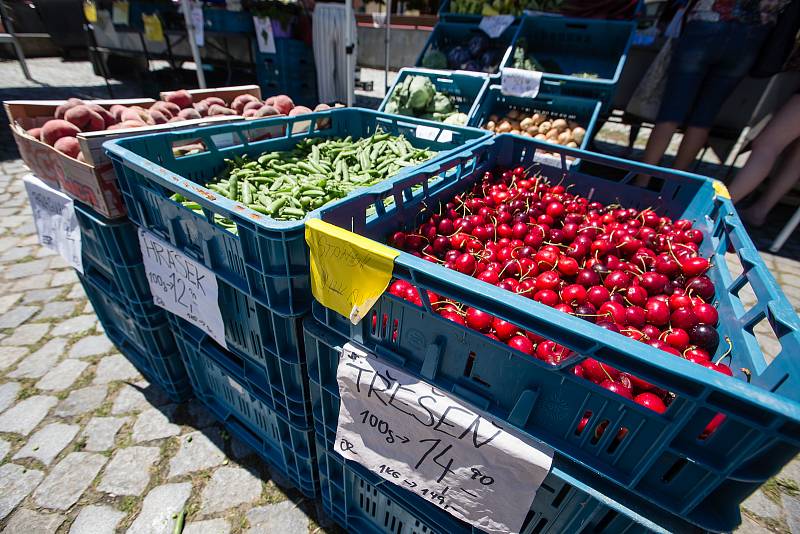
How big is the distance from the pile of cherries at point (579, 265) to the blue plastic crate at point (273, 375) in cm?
64

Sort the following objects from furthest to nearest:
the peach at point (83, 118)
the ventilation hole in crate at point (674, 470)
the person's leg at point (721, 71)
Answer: the person's leg at point (721, 71), the peach at point (83, 118), the ventilation hole in crate at point (674, 470)

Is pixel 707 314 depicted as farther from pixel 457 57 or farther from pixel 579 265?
pixel 457 57

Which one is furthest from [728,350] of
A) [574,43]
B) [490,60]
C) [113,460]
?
[574,43]

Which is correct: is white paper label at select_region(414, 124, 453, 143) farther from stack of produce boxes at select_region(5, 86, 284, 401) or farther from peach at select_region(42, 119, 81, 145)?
peach at select_region(42, 119, 81, 145)

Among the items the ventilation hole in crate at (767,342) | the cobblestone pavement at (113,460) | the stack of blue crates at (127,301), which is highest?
the stack of blue crates at (127,301)

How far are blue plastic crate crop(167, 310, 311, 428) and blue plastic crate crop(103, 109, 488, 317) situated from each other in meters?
0.22

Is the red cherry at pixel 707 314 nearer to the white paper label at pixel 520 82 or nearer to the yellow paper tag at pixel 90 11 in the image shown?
the white paper label at pixel 520 82

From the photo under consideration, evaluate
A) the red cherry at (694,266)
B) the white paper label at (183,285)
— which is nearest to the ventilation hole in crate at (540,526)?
the red cherry at (694,266)

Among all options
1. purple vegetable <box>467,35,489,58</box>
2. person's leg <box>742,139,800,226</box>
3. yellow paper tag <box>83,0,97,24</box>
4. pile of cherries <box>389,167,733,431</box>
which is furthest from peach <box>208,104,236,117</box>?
yellow paper tag <box>83,0,97,24</box>

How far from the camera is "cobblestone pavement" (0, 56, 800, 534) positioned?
2.06 m

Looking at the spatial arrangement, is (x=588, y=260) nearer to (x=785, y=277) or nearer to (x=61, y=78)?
(x=785, y=277)

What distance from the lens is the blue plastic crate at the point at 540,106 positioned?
164 inches

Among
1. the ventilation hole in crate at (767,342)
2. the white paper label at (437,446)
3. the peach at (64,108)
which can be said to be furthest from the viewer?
the ventilation hole in crate at (767,342)

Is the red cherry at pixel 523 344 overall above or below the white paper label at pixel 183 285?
above
